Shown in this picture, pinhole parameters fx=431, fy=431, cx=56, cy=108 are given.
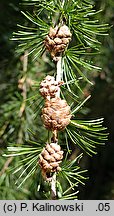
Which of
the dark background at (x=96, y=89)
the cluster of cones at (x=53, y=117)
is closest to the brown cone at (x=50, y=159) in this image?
the cluster of cones at (x=53, y=117)

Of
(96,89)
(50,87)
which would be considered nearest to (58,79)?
(50,87)

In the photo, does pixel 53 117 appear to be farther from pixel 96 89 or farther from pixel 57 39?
pixel 96 89

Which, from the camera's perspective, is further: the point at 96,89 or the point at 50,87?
the point at 96,89

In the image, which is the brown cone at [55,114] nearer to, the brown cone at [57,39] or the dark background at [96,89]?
the brown cone at [57,39]

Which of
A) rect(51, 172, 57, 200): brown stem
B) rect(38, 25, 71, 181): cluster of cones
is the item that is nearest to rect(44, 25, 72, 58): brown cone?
rect(38, 25, 71, 181): cluster of cones

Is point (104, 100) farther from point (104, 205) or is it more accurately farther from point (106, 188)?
point (104, 205)

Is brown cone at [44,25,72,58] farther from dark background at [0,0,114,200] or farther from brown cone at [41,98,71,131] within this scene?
dark background at [0,0,114,200]

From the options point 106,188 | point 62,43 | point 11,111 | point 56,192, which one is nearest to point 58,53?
point 62,43
